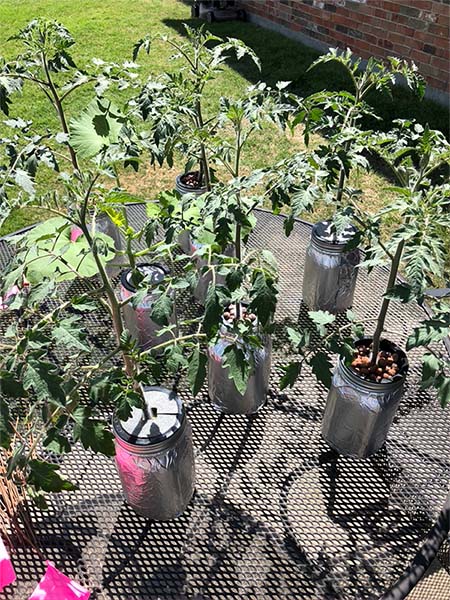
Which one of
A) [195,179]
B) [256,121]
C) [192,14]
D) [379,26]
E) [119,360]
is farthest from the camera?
[192,14]

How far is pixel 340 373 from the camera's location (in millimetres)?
1172

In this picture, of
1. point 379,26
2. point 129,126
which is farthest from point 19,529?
point 379,26

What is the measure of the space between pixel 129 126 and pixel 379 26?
159 inches

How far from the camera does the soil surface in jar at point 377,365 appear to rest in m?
1.15

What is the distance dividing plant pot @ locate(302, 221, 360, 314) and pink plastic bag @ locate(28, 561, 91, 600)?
3.12ft

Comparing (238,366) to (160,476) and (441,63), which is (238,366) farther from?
(441,63)

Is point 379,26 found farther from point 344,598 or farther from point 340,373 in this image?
point 344,598

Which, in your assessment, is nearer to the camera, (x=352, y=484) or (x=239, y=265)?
(x=239, y=265)

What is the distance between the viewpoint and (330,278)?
151 cm

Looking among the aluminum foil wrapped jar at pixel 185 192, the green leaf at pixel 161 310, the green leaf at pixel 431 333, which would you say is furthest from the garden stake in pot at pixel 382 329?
the aluminum foil wrapped jar at pixel 185 192

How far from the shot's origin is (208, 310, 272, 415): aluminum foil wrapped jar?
4.11 ft

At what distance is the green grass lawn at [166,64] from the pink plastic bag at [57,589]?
2042 millimetres

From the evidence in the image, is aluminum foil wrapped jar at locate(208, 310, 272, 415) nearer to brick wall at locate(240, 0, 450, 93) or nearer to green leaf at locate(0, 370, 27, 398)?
green leaf at locate(0, 370, 27, 398)

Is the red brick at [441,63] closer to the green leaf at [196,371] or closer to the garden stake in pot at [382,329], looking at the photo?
the garden stake in pot at [382,329]
